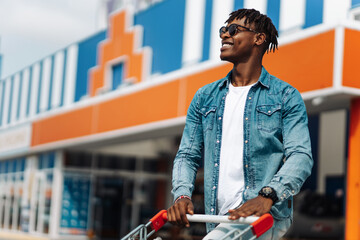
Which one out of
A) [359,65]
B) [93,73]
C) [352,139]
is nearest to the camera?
[359,65]

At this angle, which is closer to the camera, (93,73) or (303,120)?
(303,120)

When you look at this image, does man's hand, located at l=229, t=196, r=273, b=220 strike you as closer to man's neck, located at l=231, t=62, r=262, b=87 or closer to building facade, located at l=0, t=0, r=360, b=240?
man's neck, located at l=231, t=62, r=262, b=87

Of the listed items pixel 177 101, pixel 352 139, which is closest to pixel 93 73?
pixel 177 101

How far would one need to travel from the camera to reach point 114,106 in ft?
44.2

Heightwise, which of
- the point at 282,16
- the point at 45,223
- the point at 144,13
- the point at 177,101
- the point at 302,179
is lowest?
the point at 45,223

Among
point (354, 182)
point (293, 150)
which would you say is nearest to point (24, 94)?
point (354, 182)

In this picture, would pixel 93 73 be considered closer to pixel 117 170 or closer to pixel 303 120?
pixel 117 170

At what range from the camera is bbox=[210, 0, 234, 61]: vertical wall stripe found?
11.4m

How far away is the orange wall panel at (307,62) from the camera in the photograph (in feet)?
25.6

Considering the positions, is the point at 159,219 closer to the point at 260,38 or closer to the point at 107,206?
the point at 260,38

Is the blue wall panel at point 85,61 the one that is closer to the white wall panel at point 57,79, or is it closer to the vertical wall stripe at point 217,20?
the white wall panel at point 57,79

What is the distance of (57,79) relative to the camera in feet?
60.4

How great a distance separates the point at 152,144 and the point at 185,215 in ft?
51.6

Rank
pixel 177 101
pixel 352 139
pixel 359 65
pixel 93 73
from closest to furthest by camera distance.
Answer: pixel 359 65 < pixel 352 139 < pixel 177 101 < pixel 93 73
